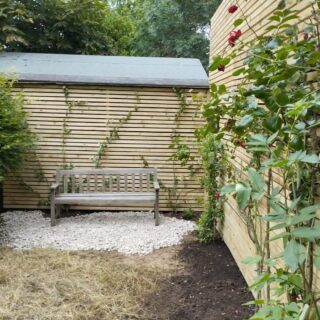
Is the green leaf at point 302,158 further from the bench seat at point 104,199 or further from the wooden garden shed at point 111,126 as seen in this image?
the wooden garden shed at point 111,126

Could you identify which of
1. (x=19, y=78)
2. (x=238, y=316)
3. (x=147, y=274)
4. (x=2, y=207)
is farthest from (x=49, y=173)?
(x=238, y=316)

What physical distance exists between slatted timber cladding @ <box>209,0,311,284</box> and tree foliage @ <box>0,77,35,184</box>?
2.79m

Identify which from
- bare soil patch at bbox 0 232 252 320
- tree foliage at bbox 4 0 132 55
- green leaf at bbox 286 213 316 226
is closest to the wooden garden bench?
bare soil patch at bbox 0 232 252 320

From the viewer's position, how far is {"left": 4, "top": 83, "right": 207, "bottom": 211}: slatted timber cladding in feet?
19.0

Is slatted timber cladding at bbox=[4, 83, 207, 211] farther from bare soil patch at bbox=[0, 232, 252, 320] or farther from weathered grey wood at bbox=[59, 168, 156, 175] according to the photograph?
bare soil patch at bbox=[0, 232, 252, 320]

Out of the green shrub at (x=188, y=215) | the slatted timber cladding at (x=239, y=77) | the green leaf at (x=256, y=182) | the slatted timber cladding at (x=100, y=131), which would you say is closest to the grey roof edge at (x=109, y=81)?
the slatted timber cladding at (x=100, y=131)

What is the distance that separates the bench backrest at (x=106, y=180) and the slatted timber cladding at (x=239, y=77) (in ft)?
5.85

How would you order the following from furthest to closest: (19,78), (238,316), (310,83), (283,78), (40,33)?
(40,33)
(19,78)
(238,316)
(310,83)
(283,78)

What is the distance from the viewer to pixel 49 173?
5891 millimetres

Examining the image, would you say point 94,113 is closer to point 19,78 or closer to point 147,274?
point 19,78

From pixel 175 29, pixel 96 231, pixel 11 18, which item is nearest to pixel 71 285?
pixel 96 231

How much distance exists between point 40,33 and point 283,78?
970 centimetres

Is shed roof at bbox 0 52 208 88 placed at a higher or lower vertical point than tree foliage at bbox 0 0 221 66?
lower

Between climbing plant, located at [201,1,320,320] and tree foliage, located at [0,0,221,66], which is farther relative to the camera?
tree foliage, located at [0,0,221,66]
